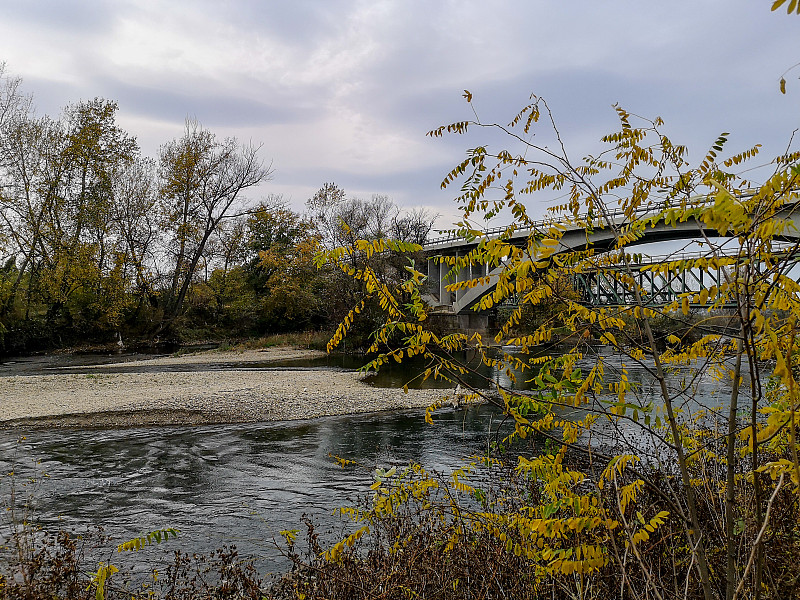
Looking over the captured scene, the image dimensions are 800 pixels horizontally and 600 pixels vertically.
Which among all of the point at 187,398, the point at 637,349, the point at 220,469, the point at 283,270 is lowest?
the point at 220,469

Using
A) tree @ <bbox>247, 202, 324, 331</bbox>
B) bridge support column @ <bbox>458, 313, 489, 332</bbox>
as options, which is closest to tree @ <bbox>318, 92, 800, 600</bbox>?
tree @ <bbox>247, 202, 324, 331</bbox>

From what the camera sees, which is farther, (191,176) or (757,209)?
(191,176)

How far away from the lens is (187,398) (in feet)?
52.0

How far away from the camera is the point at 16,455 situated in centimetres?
1068

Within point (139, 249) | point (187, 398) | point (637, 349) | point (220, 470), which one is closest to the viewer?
point (637, 349)

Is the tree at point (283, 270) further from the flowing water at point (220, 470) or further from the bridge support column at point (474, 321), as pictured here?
the flowing water at point (220, 470)

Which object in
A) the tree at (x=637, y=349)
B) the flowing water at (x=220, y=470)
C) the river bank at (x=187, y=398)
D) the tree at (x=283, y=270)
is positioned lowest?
the flowing water at (x=220, y=470)

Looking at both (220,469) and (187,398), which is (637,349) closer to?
(220,469)

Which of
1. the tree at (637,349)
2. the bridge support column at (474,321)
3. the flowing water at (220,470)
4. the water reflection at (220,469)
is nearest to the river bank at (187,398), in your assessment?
the flowing water at (220,470)

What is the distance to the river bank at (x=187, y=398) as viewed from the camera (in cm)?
1396

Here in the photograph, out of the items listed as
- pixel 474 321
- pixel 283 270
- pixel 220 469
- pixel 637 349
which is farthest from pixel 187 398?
pixel 474 321

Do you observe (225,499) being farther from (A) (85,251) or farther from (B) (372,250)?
(A) (85,251)

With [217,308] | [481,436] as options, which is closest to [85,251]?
[217,308]

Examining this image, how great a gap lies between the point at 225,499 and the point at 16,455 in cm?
486
